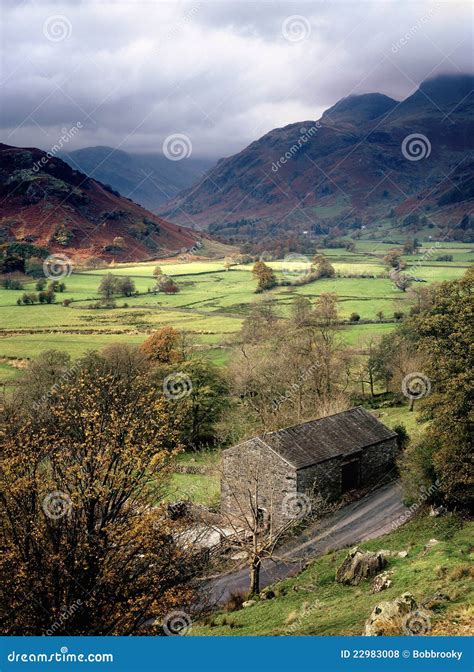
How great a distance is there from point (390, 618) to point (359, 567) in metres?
8.77

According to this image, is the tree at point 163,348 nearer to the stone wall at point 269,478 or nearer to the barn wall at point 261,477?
the stone wall at point 269,478

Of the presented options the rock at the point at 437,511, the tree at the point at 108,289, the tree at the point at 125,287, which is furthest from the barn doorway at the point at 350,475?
the tree at the point at 125,287

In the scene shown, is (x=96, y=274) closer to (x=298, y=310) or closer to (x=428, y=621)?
(x=298, y=310)

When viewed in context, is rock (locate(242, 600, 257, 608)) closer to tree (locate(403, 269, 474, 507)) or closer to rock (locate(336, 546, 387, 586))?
rock (locate(336, 546, 387, 586))

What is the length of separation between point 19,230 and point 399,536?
143874mm

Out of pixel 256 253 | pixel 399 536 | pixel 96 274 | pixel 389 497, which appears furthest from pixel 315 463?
pixel 256 253

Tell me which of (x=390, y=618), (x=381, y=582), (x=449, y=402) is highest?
(x=449, y=402)

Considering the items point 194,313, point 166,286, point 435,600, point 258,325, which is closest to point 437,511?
point 435,600

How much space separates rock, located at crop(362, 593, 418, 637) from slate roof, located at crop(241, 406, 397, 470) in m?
18.5

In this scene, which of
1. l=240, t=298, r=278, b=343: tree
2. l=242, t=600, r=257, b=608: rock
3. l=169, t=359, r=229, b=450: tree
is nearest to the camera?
l=242, t=600, r=257, b=608: rock

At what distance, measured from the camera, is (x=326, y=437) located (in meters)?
38.1

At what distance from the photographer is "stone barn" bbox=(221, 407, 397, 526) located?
113 ft

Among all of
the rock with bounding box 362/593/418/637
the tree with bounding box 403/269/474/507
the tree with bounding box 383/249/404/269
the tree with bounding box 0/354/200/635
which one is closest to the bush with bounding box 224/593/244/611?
the tree with bounding box 0/354/200/635

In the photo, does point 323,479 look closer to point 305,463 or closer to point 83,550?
point 305,463
